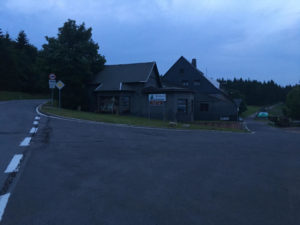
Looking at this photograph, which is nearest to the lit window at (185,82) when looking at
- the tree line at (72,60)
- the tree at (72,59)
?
the tree line at (72,60)

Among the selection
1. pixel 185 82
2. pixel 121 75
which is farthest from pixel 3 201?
pixel 185 82

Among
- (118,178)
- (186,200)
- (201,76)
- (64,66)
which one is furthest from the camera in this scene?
(201,76)

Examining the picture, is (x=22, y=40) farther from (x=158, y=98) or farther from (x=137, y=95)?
(x=158, y=98)

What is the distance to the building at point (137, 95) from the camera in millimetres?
23784

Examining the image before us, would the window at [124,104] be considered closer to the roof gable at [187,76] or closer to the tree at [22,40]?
the roof gable at [187,76]

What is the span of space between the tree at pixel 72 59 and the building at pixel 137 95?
1759 millimetres

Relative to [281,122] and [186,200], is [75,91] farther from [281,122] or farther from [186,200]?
[281,122]

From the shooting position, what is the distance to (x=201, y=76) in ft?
123

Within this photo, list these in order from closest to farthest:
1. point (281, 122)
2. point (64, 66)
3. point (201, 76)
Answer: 1. point (64, 66)
2. point (281, 122)
3. point (201, 76)

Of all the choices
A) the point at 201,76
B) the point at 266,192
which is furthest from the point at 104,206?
the point at 201,76

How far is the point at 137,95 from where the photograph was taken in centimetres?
2486

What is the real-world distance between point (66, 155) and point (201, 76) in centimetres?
3356

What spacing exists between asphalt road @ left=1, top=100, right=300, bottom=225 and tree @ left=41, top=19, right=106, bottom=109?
18063 millimetres

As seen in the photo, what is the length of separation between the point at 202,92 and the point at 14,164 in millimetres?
34358
